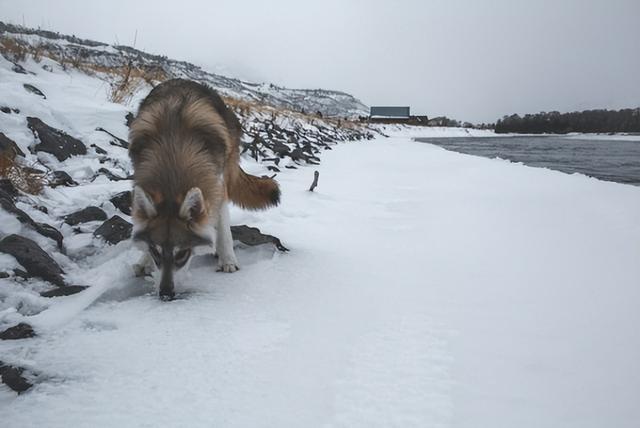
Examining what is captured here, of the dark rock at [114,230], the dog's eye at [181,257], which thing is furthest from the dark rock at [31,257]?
the dog's eye at [181,257]

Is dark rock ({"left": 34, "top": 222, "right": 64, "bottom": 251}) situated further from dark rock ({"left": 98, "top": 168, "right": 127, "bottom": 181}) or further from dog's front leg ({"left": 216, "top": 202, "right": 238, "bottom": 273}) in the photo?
dark rock ({"left": 98, "top": 168, "right": 127, "bottom": 181})

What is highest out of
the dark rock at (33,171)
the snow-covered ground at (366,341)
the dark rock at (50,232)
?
the dark rock at (33,171)

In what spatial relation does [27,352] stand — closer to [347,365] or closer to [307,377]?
[307,377]

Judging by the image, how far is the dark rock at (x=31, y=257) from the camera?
259 cm

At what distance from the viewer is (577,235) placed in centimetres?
395

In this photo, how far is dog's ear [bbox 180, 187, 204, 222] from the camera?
103 inches

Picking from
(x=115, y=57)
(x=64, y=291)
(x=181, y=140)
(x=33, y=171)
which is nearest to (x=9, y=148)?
(x=33, y=171)

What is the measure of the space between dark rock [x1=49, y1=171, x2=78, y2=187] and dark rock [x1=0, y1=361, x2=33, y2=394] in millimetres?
3106

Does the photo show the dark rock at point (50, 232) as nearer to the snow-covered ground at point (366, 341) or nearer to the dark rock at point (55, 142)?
the snow-covered ground at point (366, 341)

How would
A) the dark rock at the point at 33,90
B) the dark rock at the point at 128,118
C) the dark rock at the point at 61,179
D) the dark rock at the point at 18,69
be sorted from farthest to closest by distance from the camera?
the dark rock at the point at 18,69, the dark rock at the point at 128,118, the dark rock at the point at 33,90, the dark rock at the point at 61,179

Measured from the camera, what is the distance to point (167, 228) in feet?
8.87

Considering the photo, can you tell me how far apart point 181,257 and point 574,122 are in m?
64.0

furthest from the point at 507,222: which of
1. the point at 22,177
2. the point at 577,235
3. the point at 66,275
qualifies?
the point at 22,177

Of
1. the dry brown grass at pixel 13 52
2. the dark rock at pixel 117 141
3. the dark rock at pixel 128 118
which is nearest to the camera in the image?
the dark rock at pixel 117 141
